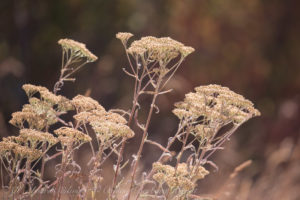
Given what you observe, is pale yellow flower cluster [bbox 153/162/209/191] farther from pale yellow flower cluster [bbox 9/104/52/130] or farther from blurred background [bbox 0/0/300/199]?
blurred background [bbox 0/0/300/199]

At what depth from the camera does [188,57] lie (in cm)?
912

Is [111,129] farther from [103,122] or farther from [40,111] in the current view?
[40,111]

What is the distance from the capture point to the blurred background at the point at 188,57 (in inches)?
293

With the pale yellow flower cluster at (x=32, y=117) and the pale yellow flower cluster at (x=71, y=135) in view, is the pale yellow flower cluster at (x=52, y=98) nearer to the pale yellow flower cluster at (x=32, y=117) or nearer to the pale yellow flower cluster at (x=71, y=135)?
the pale yellow flower cluster at (x=32, y=117)

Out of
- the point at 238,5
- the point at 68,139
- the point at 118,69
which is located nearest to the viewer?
the point at 68,139

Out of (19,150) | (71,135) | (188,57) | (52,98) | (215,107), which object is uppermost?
(188,57)

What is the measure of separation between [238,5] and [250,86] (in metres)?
1.78

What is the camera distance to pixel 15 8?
23.8 feet

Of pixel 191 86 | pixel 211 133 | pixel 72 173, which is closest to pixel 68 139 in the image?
pixel 72 173

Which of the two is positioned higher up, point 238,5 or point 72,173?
point 238,5

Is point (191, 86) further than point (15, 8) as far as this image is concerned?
Yes

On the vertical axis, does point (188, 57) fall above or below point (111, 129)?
above

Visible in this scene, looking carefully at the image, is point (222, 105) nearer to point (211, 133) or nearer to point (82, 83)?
point (211, 133)

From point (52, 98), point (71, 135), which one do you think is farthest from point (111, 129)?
point (52, 98)
